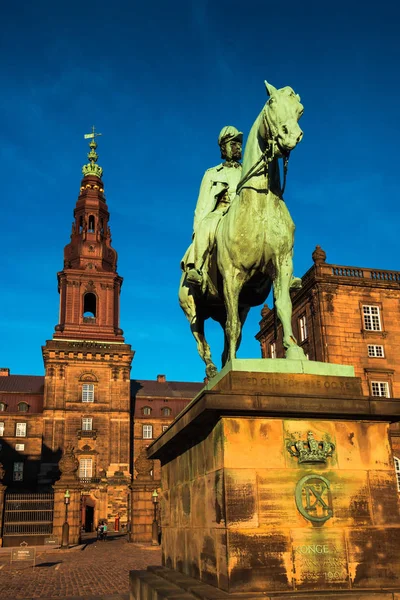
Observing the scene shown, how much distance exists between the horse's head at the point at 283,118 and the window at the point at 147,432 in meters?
67.5

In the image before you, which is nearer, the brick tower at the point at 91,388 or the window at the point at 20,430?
the brick tower at the point at 91,388

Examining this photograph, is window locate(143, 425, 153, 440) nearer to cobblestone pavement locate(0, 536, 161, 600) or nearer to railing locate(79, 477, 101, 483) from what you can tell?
railing locate(79, 477, 101, 483)

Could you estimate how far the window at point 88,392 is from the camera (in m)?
65.8

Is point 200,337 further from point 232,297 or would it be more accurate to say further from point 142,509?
point 142,509

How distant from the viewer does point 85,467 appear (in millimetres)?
63344

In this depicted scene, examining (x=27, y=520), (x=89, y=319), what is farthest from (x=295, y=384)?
(x=89, y=319)

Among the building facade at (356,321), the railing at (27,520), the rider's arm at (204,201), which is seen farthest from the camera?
the building facade at (356,321)

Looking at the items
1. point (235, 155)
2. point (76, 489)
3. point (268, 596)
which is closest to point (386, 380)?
point (76, 489)

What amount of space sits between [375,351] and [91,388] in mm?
37108

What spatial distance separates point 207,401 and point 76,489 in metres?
35.1

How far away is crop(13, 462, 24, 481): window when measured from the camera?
64938 mm

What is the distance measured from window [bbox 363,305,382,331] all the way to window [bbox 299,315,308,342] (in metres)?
3.95

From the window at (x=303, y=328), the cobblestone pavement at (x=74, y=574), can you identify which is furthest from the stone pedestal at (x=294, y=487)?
the window at (x=303, y=328)

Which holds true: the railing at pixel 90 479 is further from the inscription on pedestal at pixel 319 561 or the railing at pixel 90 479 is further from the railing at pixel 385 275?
the inscription on pedestal at pixel 319 561
